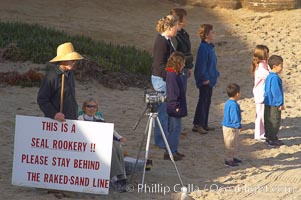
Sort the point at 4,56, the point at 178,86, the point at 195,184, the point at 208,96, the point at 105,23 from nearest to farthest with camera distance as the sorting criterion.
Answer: the point at 195,184 < the point at 178,86 < the point at 208,96 < the point at 4,56 < the point at 105,23

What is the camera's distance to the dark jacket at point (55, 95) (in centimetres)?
1003

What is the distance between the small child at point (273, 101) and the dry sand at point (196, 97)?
210 mm

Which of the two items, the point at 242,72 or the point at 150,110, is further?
the point at 242,72

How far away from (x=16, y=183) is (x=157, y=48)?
112 inches

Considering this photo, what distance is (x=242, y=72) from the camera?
1778 cm

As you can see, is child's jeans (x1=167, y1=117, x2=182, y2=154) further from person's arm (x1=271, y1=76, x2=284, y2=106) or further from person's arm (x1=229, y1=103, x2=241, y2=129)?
person's arm (x1=271, y1=76, x2=284, y2=106)

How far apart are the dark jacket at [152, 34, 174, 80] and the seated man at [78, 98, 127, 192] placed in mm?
1695

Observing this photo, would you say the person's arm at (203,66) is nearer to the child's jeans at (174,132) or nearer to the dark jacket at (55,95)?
the child's jeans at (174,132)

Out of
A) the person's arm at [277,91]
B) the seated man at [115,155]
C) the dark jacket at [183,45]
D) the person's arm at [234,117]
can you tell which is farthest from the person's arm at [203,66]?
the seated man at [115,155]

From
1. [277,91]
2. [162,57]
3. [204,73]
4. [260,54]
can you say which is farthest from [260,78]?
[162,57]

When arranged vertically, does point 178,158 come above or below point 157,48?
below

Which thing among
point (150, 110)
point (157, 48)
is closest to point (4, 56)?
point (157, 48)

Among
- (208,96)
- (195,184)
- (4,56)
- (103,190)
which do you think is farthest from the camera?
(4,56)

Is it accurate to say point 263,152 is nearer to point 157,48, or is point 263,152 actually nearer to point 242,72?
point 157,48
